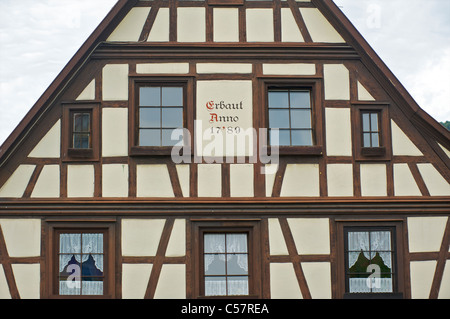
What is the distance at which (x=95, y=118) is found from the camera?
10969 mm

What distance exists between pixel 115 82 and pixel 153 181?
6.09 feet

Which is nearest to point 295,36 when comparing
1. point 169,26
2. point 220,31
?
point 220,31

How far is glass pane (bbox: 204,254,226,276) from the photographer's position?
35.6 feet

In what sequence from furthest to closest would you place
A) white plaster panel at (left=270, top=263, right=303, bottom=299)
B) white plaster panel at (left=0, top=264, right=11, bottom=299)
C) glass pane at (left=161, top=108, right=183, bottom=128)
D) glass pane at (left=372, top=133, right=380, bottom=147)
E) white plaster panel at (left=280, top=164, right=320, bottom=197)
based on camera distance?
glass pane at (left=372, top=133, right=380, bottom=147)
glass pane at (left=161, top=108, right=183, bottom=128)
white plaster panel at (left=280, top=164, right=320, bottom=197)
white plaster panel at (left=270, top=263, right=303, bottom=299)
white plaster panel at (left=0, top=264, right=11, bottom=299)

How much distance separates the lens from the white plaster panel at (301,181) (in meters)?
11.0

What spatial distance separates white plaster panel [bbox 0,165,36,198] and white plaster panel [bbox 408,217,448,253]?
21.6 ft

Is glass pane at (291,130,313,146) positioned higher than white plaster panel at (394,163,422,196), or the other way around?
glass pane at (291,130,313,146)

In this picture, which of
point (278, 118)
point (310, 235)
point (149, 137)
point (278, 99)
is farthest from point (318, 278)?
point (149, 137)

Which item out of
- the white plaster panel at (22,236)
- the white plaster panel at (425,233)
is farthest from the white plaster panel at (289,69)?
the white plaster panel at (22,236)

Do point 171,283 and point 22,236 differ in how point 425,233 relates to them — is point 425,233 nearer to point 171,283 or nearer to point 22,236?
point 171,283

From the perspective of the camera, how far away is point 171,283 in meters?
10.7

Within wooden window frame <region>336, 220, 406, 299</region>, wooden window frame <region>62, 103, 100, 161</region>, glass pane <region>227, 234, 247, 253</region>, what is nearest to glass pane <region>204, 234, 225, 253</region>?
glass pane <region>227, 234, 247, 253</region>

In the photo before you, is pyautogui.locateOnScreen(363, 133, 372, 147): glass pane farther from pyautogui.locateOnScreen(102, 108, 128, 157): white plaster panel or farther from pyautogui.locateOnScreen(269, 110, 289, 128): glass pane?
pyautogui.locateOnScreen(102, 108, 128, 157): white plaster panel
